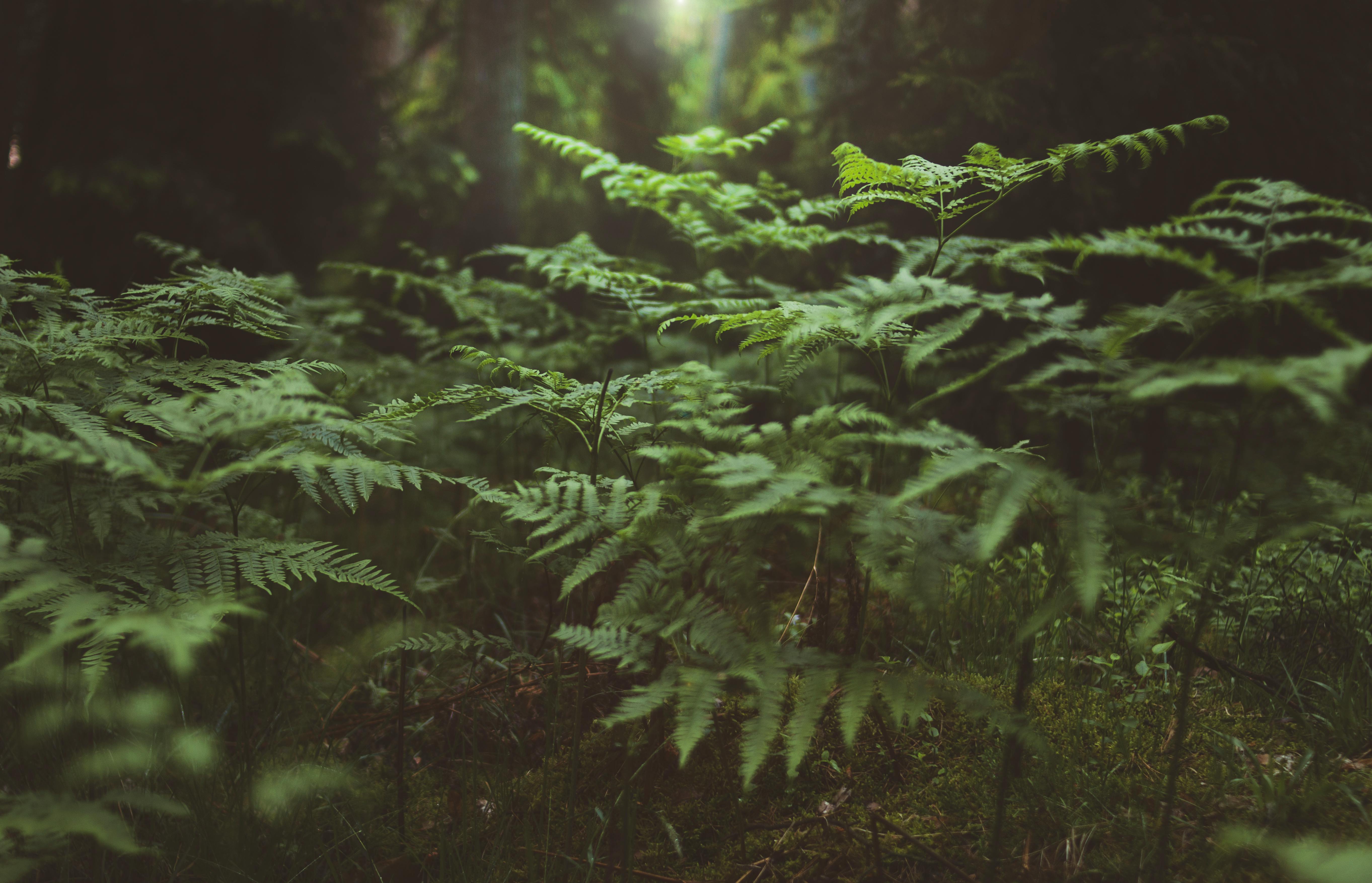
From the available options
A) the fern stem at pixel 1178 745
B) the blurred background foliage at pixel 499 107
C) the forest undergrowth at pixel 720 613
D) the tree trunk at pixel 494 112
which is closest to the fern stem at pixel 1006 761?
the forest undergrowth at pixel 720 613

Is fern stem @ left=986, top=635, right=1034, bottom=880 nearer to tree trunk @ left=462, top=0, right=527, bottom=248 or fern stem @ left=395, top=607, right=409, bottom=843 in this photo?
fern stem @ left=395, top=607, right=409, bottom=843

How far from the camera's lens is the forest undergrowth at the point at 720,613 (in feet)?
4.01

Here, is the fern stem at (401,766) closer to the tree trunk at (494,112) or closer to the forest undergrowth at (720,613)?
the forest undergrowth at (720,613)

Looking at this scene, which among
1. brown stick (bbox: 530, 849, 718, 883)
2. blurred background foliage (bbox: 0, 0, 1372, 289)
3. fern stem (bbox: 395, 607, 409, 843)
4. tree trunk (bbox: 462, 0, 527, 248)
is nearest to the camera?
brown stick (bbox: 530, 849, 718, 883)

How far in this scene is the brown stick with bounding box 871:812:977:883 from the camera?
143 cm

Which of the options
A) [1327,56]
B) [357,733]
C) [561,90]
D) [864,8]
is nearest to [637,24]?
[561,90]

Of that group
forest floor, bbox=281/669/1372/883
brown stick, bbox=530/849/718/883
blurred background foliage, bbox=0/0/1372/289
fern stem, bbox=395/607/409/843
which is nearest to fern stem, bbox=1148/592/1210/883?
forest floor, bbox=281/669/1372/883

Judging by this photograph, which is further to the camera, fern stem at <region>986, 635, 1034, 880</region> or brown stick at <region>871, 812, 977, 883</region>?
brown stick at <region>871, 812, 977, 883</region>

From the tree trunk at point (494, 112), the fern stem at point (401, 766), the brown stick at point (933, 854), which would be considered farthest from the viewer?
the tree trunk at point (494, 112)

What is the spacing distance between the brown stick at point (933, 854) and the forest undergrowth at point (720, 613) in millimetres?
18

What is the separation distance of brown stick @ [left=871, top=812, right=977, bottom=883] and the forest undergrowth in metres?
0.02

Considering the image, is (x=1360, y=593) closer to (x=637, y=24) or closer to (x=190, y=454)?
(x=190, y=454)

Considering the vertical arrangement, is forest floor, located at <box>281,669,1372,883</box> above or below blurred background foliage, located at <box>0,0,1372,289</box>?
below

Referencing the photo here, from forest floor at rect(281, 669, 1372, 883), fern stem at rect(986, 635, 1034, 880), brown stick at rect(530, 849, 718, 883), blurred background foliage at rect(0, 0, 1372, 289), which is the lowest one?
brown stick at rect(530, 849, 718, 883)
